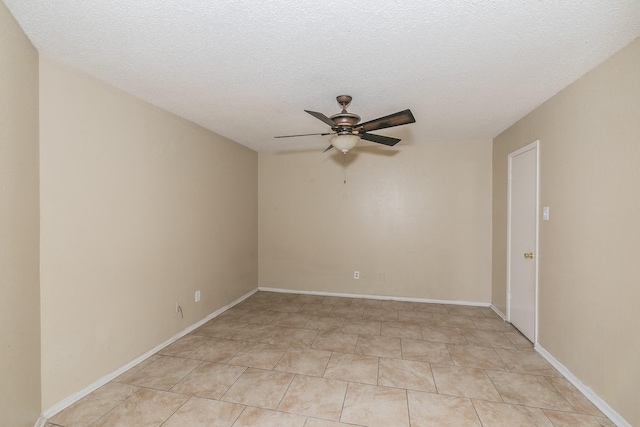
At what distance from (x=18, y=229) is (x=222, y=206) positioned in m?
2.42

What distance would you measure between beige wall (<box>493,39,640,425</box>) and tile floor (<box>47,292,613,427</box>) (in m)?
0.32

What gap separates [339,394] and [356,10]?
2.50 m

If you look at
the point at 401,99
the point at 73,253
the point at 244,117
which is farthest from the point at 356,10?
the point at 73,253

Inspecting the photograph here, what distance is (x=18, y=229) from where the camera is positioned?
1.69 meters

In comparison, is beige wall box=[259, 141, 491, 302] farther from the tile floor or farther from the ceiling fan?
the ceiling fan

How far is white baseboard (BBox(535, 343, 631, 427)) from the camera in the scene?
6.19 feet

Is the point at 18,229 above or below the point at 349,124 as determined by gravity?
below

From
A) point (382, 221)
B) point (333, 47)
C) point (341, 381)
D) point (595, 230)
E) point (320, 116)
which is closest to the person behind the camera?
point (333, 47)

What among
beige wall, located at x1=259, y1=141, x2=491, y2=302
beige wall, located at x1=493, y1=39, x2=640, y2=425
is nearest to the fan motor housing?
beige wall, located at x1=493, y1=39, x2=640, y2=425

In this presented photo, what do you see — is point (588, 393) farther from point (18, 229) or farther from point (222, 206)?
point (222, 206)

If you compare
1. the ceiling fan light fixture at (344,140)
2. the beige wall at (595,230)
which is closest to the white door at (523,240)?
the beige wall at (595,230)

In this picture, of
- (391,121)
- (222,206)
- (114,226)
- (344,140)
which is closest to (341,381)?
(344,140)

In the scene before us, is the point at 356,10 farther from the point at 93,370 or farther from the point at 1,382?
the point at 93,370

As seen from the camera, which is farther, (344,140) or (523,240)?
(523,240)
